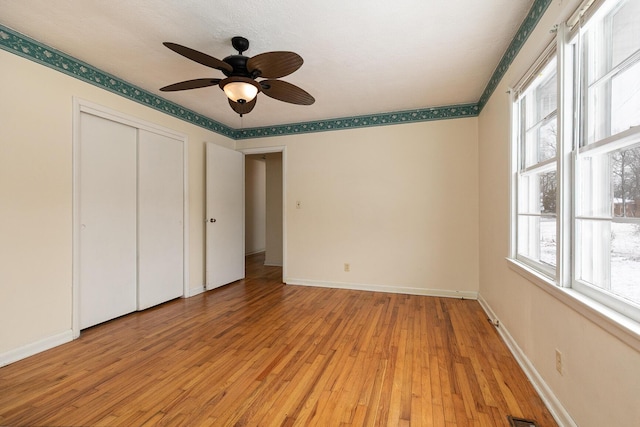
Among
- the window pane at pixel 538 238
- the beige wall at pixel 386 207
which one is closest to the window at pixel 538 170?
the window pane at pixel 538 238

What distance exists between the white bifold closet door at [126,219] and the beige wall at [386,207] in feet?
5.42

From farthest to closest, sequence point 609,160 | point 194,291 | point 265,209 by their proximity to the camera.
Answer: point 265,209 < point 194,291 < point 609,160

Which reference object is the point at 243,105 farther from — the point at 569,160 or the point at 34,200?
the point at 569,160

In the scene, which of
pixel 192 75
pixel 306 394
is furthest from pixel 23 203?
pixel 306 394

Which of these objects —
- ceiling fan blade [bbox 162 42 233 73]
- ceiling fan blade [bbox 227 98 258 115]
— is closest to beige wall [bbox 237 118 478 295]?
ceiling fan blade [bbox 227 98 258 115]

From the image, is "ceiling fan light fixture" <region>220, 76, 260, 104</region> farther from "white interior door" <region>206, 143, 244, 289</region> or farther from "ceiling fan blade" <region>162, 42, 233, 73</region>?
"white interior door" <region>206, 143, 244, 289</region>

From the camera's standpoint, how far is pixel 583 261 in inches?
56.7

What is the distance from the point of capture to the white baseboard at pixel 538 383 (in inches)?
56.6

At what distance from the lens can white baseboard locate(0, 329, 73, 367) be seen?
2.06m

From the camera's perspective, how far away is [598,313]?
116 centimetres

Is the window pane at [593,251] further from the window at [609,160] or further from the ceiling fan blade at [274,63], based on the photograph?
the ceiling fan blade at [274,63]

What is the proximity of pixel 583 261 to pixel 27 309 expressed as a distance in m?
3.85

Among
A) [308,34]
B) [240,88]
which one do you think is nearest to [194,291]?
[240,88]

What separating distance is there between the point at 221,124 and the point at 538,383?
15.5 feet
